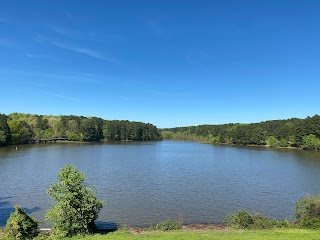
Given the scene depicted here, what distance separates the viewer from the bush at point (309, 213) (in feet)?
68.4

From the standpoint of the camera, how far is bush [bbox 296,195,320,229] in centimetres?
2086

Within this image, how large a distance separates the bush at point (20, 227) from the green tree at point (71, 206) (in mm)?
1153

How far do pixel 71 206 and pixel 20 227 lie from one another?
9.98 ft

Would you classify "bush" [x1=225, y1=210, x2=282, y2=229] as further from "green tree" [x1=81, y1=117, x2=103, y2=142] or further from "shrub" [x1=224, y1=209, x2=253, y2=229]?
"green tree" [x1=81, y1=117, x2=103, y2=142]

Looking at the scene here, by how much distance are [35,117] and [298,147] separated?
14524 centimetres

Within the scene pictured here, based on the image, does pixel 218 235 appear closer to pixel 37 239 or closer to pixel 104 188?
pixel 37 239

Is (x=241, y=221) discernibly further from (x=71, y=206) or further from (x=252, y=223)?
(x=71, y=206)

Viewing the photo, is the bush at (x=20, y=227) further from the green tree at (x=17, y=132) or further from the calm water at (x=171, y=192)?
the green tree at (x=17, y=132)

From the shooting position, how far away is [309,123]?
12200cm

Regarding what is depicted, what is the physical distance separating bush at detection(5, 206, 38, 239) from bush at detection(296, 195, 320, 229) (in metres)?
18.1

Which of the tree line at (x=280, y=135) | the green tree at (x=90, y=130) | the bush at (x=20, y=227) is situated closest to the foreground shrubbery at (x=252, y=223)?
the bush at (x=20, y=227)

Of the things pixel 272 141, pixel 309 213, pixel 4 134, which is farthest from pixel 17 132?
pixel 309 213

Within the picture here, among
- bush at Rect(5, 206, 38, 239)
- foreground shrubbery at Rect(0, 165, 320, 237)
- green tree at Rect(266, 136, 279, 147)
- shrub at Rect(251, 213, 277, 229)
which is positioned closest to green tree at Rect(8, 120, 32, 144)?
green tree at Rect(266, 136, 279, 147)

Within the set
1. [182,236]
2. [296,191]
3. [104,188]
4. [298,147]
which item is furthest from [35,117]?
[182,236]
